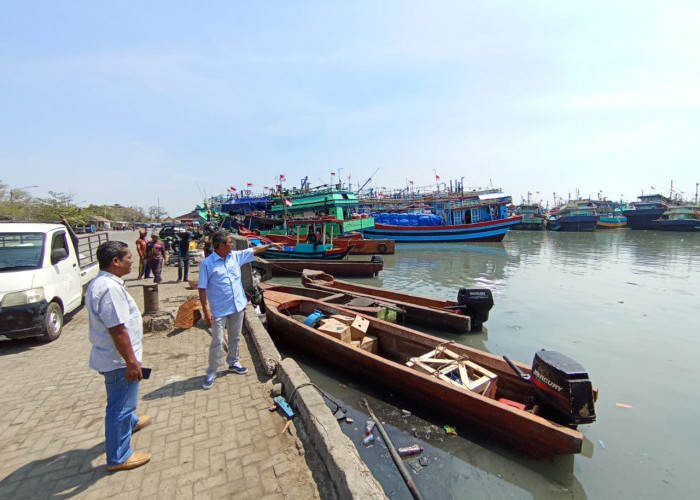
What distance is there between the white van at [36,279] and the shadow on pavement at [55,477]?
122 inches

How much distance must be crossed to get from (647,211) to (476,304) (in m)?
61.1

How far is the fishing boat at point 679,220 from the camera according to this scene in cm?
4341

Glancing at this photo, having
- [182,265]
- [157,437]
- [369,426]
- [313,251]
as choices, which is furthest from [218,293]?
[313,251]

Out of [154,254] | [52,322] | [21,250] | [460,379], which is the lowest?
[460,379]

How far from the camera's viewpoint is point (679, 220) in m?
44.0

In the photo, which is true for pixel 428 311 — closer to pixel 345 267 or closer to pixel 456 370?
pixel 456 370

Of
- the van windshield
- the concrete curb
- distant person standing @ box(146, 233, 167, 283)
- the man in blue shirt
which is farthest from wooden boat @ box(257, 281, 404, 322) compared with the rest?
the van windshield

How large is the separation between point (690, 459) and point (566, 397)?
7.20 feet

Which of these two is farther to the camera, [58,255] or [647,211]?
[647,211]

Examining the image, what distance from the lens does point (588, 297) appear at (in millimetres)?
11539

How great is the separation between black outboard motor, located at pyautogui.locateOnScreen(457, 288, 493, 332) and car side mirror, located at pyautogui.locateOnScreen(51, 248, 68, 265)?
27.1 ft

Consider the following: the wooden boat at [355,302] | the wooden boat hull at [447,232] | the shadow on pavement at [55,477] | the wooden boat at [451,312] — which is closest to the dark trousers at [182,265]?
the wooden boat at [355,302]

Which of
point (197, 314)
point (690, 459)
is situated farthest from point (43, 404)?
point (690, 459)

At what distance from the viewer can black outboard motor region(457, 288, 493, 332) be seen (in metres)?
7.48
